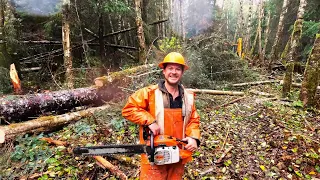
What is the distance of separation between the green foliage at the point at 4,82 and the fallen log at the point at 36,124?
183 inches

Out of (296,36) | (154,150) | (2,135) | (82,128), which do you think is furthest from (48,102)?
(296,36)

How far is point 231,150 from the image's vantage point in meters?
5.11

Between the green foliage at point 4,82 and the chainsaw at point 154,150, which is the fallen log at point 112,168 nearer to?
the chainsaw at point 154,150

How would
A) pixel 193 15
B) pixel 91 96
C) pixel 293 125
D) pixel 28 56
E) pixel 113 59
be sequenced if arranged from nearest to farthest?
1. pixel 293 125
2. pixel 91 96
3. pixel 28 56
4. pixel 113 59
5. pixel 193 15

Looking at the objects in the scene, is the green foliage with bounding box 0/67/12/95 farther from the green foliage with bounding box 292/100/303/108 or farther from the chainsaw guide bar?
the green foliage with bounding box 292/100/303/108

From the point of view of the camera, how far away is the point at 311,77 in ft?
22.6

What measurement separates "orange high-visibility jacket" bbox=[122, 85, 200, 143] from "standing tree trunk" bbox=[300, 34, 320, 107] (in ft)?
19.5

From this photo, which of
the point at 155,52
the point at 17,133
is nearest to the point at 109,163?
the point at 17,133

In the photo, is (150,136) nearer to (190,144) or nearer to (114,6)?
(190,144)

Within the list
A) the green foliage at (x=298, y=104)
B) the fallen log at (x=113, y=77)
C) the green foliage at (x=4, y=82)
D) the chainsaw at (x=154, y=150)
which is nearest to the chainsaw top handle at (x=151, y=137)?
the chainsaw at (x=154, y=150)

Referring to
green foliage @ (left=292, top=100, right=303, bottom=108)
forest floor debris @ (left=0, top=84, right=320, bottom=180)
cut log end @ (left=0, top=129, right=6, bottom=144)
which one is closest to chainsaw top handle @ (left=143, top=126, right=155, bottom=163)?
forest floor debris @ (left=0, top=84, right=320, bottom=180)

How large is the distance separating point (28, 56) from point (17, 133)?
7.79m

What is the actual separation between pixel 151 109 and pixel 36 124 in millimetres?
3771

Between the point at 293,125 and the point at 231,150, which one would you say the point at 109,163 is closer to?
the point at 231,150
